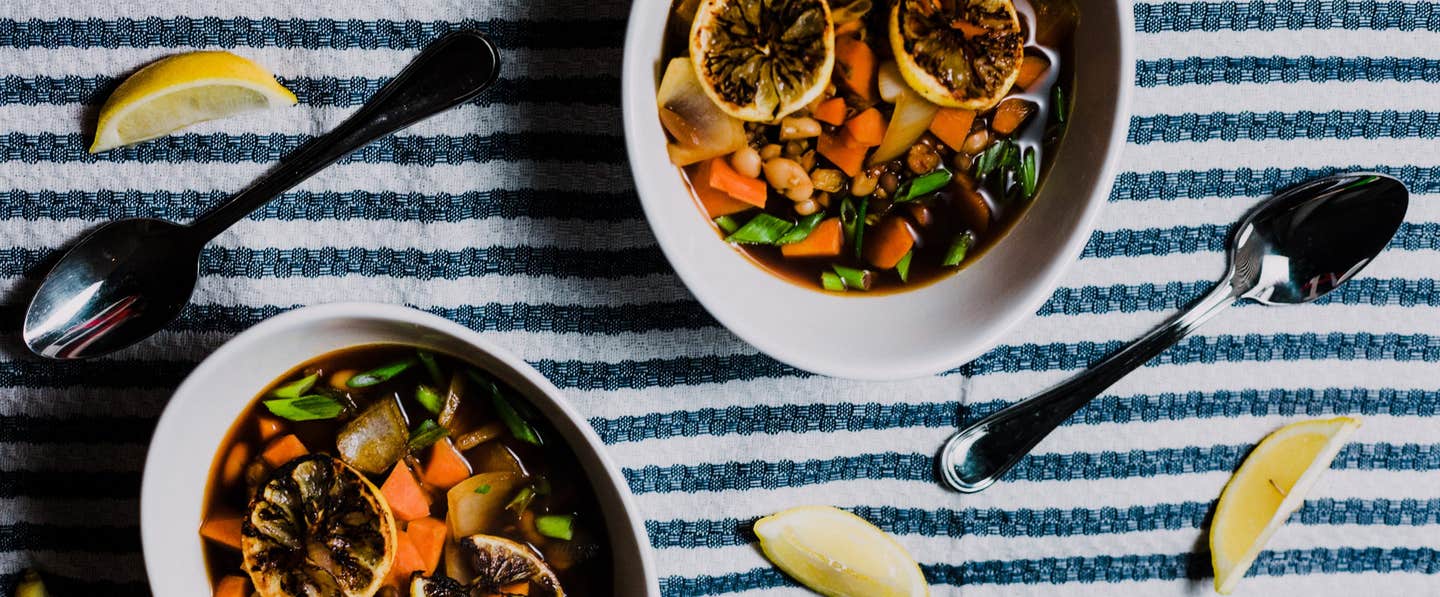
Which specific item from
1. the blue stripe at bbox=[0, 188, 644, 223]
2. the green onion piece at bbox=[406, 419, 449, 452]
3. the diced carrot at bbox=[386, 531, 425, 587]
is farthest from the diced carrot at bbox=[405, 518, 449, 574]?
the blue stripe at bbox=[0, 188, 644, 223]

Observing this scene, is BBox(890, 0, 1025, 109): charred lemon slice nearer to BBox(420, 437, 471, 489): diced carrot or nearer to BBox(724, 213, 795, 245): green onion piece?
BBox(724, 213, 795, 245): green onion piece

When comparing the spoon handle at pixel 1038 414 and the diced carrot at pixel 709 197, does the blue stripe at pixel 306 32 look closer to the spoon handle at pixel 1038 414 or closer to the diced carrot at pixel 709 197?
the diced carrot at pixel 709 197

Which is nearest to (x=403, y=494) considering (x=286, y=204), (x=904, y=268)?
(x=286, y=204)

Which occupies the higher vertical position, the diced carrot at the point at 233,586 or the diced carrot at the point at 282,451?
the diced carrot at the point at 282,451

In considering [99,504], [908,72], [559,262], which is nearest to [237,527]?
[99,504]

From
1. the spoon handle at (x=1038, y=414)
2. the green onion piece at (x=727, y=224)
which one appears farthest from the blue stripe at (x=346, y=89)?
the spoon handle at (x=1038, y=414)

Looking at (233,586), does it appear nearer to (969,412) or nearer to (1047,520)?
(969,412)

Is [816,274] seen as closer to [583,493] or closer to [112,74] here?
[583,493]
